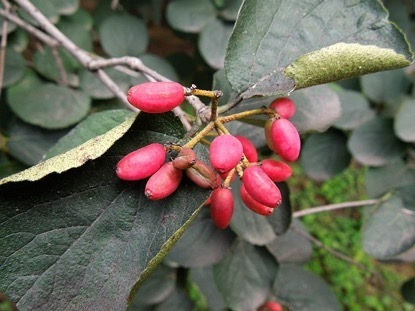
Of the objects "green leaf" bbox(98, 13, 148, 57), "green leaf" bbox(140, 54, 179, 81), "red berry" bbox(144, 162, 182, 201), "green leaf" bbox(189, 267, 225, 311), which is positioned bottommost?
"green leaf" bbox(189, 267, 225, 311)

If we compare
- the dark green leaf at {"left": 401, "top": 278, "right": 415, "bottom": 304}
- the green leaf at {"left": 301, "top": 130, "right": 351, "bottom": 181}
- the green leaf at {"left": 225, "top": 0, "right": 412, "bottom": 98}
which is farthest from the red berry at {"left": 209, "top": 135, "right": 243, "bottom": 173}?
the dark green leaf at {"left": 401, "top": 278, "right": 415, "bottom": 304}

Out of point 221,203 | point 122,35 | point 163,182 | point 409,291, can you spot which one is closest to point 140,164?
point 163,182

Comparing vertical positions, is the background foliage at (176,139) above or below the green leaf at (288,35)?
below

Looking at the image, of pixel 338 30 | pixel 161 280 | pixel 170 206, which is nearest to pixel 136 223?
pixel 170 206

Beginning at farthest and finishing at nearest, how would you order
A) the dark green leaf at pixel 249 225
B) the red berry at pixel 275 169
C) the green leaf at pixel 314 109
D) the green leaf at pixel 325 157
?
the green leaf at pixel 325 157 → the dark green leaf at pixel 249 225 → the green leaf at pixel 314 109 → the red berry at pixel 275 169

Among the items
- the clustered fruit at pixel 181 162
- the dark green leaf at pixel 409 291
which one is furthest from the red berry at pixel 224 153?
the dark green leaf at pixel 409 291

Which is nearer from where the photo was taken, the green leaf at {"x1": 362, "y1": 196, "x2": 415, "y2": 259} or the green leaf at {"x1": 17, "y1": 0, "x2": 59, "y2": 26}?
the green leaf at {"x1": 362, "y1": 196, "x2": 415, "y2": 259}

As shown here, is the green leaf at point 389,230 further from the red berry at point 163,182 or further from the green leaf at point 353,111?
the red berry at point 163,182

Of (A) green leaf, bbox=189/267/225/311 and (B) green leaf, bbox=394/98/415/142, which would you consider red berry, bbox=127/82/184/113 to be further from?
(A) green leaf, bbox=189/267/225/311

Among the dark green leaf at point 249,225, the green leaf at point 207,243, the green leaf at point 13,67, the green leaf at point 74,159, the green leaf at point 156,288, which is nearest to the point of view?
the green leaf at point 74,159
